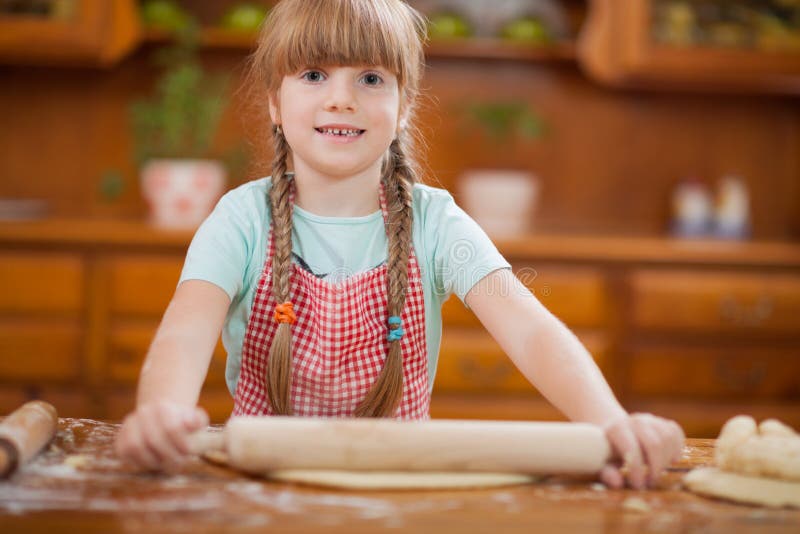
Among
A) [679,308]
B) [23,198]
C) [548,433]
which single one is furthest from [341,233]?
[23,198]

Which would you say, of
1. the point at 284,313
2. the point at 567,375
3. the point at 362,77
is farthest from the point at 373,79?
the point at 567,375

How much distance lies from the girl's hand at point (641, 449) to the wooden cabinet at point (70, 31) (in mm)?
2121

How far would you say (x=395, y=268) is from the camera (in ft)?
3.92

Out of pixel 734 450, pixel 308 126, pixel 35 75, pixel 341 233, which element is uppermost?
pixel 35 75

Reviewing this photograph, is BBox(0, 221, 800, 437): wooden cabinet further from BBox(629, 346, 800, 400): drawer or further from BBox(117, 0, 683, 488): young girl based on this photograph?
BBox(117, 0, 683, 488): young girl

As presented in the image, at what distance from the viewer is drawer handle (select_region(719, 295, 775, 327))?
8.43 feet

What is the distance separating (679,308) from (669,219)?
58cm

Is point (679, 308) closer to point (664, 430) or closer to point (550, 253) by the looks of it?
point (550, 253)

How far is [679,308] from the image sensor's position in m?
2.55

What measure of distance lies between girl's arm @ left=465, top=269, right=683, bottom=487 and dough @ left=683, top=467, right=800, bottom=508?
3 centimetres

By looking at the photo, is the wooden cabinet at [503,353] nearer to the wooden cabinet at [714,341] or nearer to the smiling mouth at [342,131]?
the wooden cabinet at [714,341]

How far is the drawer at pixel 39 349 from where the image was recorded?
2508 millimetres

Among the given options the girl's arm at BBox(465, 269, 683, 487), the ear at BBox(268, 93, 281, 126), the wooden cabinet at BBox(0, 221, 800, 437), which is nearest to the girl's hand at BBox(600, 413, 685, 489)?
the girl's arm at BBox(465, 269, 683, 487)

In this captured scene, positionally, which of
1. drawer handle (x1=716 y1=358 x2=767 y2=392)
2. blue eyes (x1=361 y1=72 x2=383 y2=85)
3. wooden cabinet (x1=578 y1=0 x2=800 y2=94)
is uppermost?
wooden cabinet (x1=578 y1=0 x2=800 y2=94)
